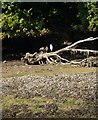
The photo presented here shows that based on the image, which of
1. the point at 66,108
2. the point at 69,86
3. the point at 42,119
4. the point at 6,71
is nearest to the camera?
the point at 42,119

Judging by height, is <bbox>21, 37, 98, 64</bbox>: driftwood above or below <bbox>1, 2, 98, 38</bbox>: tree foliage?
below

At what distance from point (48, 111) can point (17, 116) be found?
0.67 m

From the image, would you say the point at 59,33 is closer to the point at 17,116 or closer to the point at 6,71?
the point at 6,71

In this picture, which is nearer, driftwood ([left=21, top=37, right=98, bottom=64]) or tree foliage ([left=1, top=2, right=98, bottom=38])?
driftwood ([left=21, top=37, right=98, bottom=64])

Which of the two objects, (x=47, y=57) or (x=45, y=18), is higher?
(x=45, y=18)

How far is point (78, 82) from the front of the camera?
1165 centimetres

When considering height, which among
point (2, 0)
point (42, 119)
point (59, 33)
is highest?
point (2, 0)

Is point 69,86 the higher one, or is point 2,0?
point 2,0

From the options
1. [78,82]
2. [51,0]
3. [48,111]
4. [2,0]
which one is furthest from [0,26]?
[48,111]

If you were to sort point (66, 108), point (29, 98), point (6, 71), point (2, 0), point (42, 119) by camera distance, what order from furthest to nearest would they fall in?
point (2, 0), point (6, 71), point (29, 98), point (66, 108), point (42, 119)

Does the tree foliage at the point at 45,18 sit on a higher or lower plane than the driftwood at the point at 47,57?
higher

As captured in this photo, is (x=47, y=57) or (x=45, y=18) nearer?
(x=47, y=57)

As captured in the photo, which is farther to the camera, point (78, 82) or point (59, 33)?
point (59, 33)

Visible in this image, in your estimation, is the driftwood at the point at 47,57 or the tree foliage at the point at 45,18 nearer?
the driftwood at the point at 47,57
